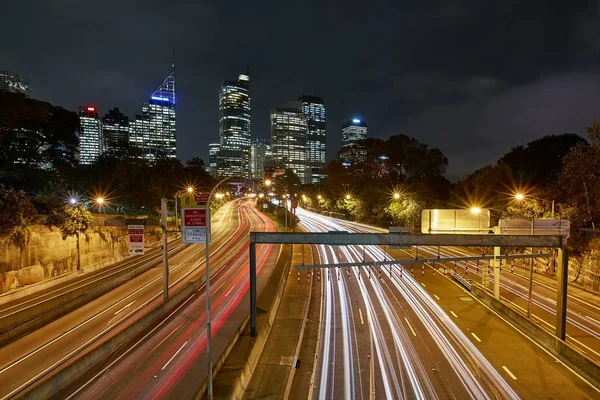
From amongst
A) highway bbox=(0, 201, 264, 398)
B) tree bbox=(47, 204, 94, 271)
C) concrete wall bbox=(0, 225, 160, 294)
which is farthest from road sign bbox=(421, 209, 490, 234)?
tree bbox=(47, 204, 94, 271)

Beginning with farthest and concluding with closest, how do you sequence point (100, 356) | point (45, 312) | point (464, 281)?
point (464, 281), point (45, 312), point (100, 356)

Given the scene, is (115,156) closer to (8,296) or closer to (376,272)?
(8,296)

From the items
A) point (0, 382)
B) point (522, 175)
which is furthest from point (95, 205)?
point (522, 175)

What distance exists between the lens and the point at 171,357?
18375 millimetres

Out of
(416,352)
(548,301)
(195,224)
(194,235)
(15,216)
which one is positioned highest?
(195,224)

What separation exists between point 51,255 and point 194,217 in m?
29.4

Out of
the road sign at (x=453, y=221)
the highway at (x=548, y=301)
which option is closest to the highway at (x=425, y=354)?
the highway at (x=548, y=301)

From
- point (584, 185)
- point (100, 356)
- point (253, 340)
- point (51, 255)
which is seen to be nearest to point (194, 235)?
point (253, 340)

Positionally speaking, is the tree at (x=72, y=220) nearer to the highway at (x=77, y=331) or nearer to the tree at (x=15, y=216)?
the tree at (x=15, y=216)

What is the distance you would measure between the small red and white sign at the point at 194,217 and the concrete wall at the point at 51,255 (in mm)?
24905

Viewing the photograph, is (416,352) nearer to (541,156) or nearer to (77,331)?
(77,331)

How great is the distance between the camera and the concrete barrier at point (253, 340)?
1497 cm

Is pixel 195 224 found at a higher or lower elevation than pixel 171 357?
higher

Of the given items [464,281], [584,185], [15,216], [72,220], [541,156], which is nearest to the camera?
[15,216]
